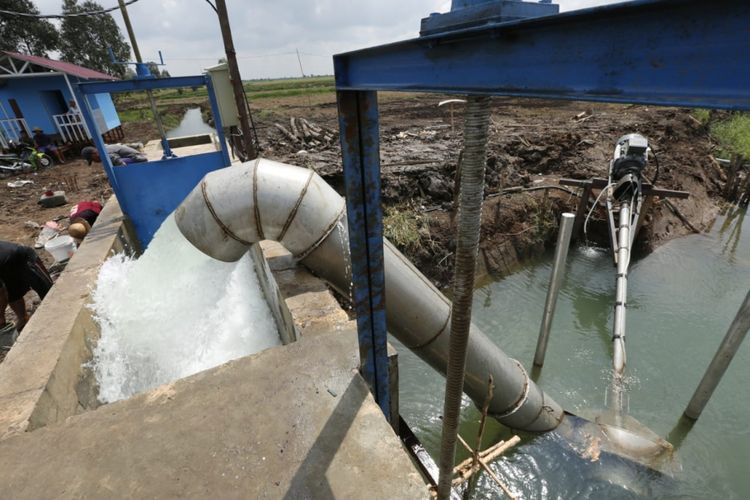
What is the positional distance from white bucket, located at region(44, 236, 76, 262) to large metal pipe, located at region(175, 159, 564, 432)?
4.52 m

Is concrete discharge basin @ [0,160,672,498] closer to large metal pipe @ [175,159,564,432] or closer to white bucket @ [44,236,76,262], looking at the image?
Result: large metal pipe @ [175,159,564,432]

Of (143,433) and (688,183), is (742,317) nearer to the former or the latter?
(143,433)

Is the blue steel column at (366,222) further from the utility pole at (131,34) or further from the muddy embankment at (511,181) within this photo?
the utility pole at (131,34)

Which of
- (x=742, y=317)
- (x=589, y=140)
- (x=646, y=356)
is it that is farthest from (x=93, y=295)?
(x=589, y=140)

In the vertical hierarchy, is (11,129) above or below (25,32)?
below

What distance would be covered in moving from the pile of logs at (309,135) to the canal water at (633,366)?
351 inches

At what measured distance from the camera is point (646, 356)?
6621mm

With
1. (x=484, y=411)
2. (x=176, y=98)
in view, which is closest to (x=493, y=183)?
(x=484, y=411)

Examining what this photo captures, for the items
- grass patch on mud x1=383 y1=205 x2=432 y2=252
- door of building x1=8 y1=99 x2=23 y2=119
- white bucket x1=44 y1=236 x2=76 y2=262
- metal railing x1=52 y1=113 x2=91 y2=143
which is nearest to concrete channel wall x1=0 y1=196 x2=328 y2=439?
white bucket x1=44 y1=236 x2=76 y2=262

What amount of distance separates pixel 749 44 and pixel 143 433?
9.78 feet

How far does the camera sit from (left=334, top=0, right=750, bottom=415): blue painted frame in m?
0.59

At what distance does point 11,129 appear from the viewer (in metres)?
13.2

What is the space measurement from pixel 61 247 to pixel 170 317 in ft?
8.70

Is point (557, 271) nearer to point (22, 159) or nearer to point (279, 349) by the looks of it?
point (279, 349)
